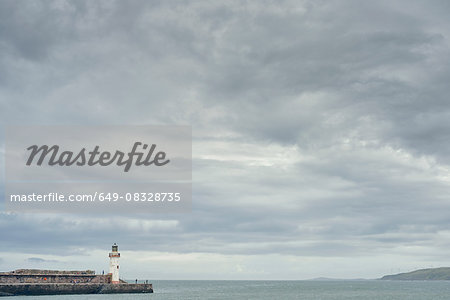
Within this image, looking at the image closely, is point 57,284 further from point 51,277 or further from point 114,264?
point 114,264

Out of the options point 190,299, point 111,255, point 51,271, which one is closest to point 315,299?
point 190,299

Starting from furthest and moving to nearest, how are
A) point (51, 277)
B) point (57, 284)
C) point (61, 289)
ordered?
point (51, 277), point (61, 289), point (57, 284)

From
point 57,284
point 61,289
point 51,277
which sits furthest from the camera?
point 51,277

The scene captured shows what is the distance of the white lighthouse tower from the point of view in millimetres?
115931

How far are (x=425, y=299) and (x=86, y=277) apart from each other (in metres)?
85.4

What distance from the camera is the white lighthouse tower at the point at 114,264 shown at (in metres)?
116

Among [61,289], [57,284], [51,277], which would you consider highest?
[51,277]

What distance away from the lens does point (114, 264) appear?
116 metres

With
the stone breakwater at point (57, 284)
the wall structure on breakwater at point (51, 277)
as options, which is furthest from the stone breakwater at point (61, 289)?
the wall structure on breakwater at point (51, 277)

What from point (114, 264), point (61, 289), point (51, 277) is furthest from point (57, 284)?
point (114, 264)

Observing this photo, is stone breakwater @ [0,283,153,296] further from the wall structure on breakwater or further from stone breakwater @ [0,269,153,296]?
the wall structure on breakwater

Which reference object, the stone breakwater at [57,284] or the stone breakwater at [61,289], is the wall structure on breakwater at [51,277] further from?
the stone breakwater at [61,289]

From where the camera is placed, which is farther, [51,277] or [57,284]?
[51,277]

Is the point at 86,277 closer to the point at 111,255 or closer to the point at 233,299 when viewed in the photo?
the point at 111,255
